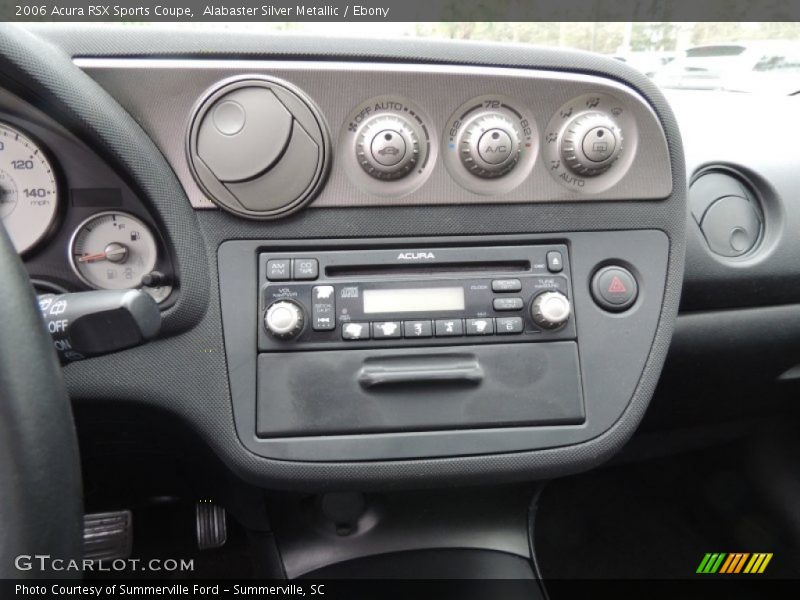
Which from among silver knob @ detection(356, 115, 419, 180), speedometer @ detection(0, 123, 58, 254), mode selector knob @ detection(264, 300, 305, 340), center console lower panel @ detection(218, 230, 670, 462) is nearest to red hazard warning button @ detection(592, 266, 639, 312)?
center console lower panel @ detection(218, 230, 670, 462)

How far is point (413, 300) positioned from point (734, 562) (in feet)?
4.07

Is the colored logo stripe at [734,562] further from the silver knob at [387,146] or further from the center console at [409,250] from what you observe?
the silver knob at [387,146]

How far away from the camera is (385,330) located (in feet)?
3.00

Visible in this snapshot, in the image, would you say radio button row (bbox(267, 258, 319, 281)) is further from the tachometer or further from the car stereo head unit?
the tachometer

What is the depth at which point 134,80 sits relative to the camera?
0.86 metres

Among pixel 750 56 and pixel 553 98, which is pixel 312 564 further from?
pixel 750 56

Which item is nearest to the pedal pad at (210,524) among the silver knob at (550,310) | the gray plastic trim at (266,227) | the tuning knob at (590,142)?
the gray plastic trim at (266,227)

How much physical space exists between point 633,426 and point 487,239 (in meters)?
0.37

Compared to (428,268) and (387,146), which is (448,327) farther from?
(387,146)

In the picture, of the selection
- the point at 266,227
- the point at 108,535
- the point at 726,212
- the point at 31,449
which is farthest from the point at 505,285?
the point at 108,535

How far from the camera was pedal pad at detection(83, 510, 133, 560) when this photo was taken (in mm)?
1364

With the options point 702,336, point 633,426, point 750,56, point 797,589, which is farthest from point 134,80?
point 797,589

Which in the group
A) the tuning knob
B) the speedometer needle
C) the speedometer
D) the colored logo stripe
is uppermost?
the tuning knob

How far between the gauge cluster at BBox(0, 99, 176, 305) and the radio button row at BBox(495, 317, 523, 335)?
1.61 ft
